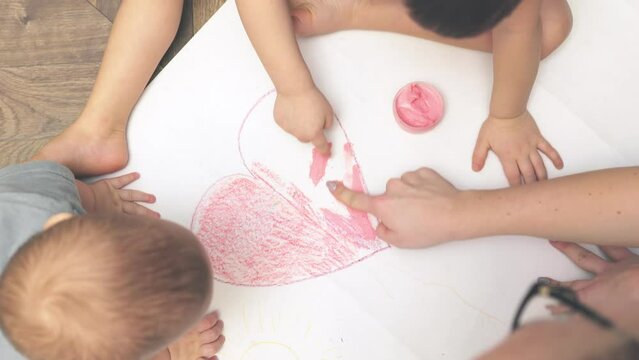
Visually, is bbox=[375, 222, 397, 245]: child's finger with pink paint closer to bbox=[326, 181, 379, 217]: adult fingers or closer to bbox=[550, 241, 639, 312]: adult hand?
bbox=[326, 181, 379, 217]: adult fingers

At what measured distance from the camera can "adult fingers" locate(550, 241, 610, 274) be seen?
0.68m

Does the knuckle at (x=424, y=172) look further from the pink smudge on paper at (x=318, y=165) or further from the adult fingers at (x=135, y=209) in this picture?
the adult fingers at (x=135, y=209)

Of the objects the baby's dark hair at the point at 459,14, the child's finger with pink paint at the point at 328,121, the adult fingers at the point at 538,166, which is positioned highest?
the baby's dark hair at the point at 459,14

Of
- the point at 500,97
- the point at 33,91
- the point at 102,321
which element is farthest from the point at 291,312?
the point at 33,91

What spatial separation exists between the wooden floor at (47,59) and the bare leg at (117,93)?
0.23ft

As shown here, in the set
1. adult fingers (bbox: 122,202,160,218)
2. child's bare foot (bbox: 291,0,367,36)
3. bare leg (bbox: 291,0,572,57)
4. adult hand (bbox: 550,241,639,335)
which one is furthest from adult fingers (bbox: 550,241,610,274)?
adult fingers (bbox: 122,202,160,218)

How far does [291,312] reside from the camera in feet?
2.27

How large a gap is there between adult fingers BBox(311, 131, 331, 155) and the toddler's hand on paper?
2.0 inches

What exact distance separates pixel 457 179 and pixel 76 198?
1.46ft

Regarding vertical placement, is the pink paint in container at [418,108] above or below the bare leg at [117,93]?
above

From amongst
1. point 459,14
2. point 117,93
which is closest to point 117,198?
point 117,93

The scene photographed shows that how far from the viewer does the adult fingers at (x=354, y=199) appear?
2.28ft

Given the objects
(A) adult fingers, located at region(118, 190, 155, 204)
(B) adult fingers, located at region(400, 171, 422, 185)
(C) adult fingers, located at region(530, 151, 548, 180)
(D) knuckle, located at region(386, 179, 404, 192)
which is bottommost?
(A) adult fingers, located at region(118, 190, 155, 204)

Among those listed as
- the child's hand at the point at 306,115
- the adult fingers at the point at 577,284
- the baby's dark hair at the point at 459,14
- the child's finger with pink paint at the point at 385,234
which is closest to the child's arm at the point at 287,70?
the child's hand at the point at 306,115
